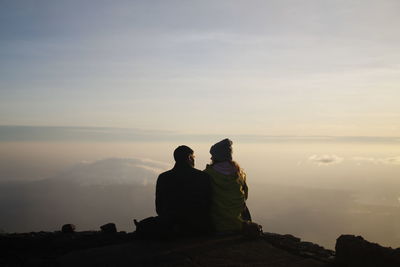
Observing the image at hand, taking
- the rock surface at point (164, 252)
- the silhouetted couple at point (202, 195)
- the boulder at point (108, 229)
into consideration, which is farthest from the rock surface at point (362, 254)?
the boulder at point (108, 229)

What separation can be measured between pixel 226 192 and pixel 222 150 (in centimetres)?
107

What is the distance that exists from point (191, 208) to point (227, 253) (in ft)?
6.60

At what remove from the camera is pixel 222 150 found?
1044 centimetres

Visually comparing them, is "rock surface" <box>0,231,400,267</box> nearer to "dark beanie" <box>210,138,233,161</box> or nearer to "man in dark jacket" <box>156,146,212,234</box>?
"man in dark jacket" <box>156,146,212,234</box>

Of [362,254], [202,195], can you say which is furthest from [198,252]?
[362,254]

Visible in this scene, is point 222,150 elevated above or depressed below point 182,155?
above

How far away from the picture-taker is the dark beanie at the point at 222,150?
10.4m

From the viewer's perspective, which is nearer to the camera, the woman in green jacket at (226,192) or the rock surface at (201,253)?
the rock surface at (201,253)

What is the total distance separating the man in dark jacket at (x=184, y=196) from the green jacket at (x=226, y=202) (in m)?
0.23

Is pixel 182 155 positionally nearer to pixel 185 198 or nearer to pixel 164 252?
pixel 185 198

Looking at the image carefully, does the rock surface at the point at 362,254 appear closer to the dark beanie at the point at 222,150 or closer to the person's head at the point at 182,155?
the dark beanie at the point at 222,150

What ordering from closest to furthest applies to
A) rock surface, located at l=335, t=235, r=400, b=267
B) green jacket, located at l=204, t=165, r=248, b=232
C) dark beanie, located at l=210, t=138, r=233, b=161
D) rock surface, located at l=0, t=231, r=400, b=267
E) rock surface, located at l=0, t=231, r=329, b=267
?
1. rock surface, located at l=335, t=235, r=400, b=267
2. rock surface, located at l=0, t=231, r=400, b=267
3. rock surface, located at l=0, t=231, r=329, b=267
4. green jacket, located at l=204, t=165, r=248, b=232
5. dark beanie, located at l=210, t=138, r=233, b=161

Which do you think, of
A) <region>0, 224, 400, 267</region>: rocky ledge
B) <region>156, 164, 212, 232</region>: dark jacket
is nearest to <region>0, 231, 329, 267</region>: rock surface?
<region>0, 224, 400, 267</region>: rocky ledge

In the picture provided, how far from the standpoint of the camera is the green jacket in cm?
1023
